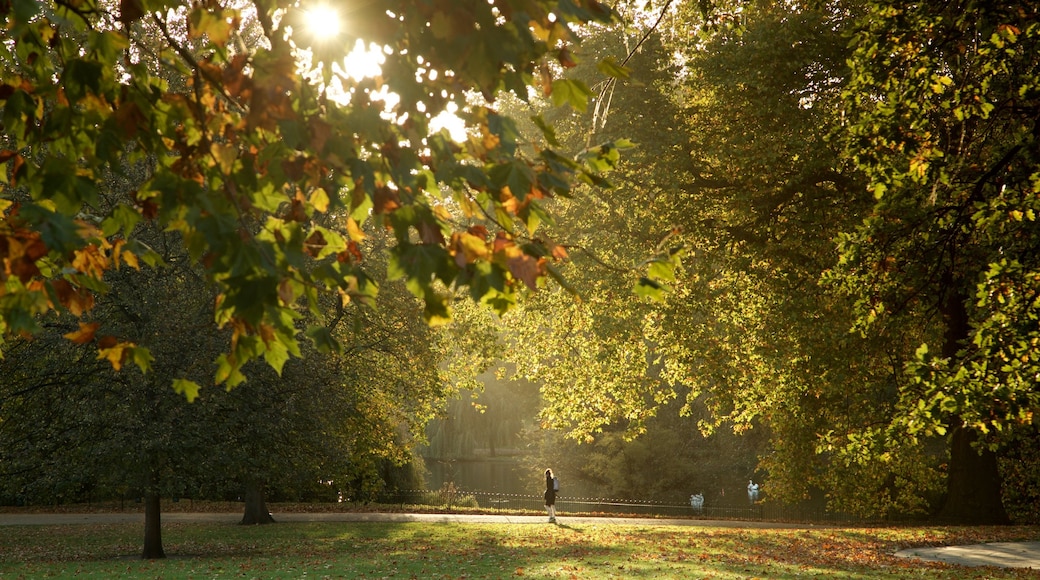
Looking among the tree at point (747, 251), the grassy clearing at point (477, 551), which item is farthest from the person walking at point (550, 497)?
the tree at point (747, 251)

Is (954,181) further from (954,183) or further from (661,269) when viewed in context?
(661,269)

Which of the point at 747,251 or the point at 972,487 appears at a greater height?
the point at 747,251

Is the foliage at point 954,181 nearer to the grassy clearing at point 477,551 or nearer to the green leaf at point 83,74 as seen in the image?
the grassy clearing at point 477,551

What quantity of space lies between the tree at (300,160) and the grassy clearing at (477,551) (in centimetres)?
1053

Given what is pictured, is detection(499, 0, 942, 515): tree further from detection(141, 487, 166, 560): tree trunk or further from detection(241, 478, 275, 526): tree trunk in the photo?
detection(141, 487, 166, 560): tree trunk

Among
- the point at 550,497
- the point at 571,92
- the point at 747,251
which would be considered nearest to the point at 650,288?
the point at 571,92

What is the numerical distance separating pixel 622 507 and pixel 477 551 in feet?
64.4

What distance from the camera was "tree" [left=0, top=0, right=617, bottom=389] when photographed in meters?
3.51

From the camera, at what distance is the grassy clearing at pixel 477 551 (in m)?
14.3

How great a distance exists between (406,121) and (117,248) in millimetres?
1602

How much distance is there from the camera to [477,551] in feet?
57.4

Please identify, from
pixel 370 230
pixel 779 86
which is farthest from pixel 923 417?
pixel 370 230

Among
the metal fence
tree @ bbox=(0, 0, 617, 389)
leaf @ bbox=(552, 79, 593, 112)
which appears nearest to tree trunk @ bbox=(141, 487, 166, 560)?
the metal fence

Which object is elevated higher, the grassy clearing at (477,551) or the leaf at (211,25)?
the leaf at (211,25)
